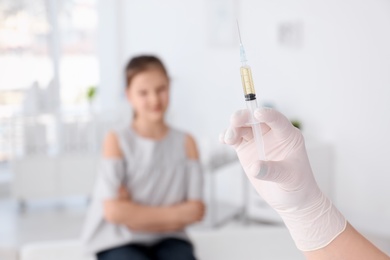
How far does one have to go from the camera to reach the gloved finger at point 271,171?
2.58 ft

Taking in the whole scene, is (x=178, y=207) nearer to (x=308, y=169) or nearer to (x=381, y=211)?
(x=308, y=169)

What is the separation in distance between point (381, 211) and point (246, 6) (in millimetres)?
1738

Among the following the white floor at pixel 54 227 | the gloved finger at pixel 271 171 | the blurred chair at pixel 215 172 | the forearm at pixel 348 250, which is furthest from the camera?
the blurred chair at pixel 215 172

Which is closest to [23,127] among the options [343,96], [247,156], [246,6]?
[246,6]

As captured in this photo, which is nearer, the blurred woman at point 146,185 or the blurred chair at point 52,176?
the blurred woman at point 146,185

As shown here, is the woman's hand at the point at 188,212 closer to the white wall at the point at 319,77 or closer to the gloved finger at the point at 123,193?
the gloved finger at the point at 123,193

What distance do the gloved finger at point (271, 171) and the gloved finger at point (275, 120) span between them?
0.05 m

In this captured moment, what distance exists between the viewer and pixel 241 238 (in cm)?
203

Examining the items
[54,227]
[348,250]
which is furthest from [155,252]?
[54,227]

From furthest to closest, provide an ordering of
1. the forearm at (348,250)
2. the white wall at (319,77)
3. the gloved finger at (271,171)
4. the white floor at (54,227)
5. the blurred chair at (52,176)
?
the blurred chair at (52,176) → the white wall at (319,77) → the white floor at (54,227) → the forearm at (348,250) → the gloved finger at (271,171)

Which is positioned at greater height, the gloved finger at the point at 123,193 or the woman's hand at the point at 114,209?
the gloved finger at the point at 123,193

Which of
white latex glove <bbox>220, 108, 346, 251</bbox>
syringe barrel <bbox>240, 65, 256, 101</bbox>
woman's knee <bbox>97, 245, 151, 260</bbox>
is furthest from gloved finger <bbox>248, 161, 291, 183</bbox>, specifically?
woman's knee <bbox>97, 245, 151, 260</bbox>

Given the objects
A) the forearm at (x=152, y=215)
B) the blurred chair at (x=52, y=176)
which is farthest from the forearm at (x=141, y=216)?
the blurred chair at (x=52, y=176)

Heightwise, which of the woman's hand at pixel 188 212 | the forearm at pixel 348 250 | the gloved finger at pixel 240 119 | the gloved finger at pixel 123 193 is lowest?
the woman's hand at pixel 188 212
